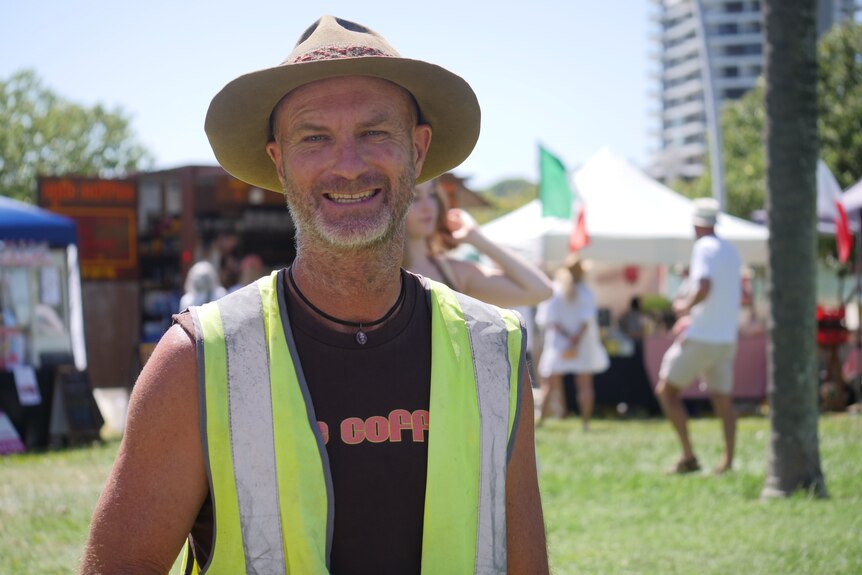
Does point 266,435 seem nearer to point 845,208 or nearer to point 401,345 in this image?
point 401,345

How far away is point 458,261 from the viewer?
472cm

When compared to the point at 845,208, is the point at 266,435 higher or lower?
lower

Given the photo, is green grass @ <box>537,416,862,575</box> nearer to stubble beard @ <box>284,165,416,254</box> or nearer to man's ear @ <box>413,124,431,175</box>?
man's ear @ <box>413,124,431,175</box>

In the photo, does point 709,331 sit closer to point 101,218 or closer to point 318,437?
point 318,437

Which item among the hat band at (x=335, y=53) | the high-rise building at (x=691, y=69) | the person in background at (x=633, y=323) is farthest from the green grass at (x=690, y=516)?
the high-rise building at (x=691, y=69)

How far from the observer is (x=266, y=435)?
2061mm

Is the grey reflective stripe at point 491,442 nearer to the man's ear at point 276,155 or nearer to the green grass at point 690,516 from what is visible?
the man's ear at point 276,155

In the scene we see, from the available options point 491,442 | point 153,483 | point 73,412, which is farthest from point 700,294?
point 153,483

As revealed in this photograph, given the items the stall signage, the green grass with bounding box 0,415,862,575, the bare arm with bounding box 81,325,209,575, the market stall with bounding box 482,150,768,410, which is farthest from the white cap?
the stall signage

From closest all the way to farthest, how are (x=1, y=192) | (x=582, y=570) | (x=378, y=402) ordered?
(x=378, y=402), (x=582, y=570), (x=1, y=192)

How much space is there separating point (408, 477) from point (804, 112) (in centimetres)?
569

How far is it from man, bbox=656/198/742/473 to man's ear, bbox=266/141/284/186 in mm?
6771

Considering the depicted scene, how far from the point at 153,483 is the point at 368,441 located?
1.33 ft

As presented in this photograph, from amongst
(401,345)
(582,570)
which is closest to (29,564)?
(582,570)
